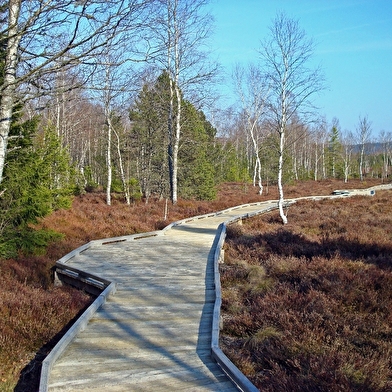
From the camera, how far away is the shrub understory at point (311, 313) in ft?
14.6

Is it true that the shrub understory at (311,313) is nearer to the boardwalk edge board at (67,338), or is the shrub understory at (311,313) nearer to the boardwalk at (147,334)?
the boardwalk at (147,334)

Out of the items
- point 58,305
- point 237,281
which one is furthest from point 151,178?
Answer: point 58,305

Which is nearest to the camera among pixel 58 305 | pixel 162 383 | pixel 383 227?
pixel 162 383

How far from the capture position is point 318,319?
19.4ft

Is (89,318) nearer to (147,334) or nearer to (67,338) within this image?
(67,338)

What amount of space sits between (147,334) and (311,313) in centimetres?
270

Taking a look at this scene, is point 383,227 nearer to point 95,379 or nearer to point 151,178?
point 95,379

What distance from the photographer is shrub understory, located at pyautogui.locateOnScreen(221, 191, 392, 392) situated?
4461mm

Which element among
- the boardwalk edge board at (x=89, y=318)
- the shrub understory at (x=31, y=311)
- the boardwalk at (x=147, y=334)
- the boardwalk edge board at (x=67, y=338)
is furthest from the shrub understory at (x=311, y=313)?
the shrub understory at (x=31, y=311)

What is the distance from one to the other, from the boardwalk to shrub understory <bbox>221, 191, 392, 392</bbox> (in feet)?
1.76

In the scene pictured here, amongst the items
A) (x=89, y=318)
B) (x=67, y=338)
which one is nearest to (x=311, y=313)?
(x=89, y=318)

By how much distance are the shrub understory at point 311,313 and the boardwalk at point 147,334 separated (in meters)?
0.54

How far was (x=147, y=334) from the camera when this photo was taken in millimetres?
5340

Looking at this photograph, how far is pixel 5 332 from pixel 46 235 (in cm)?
562
